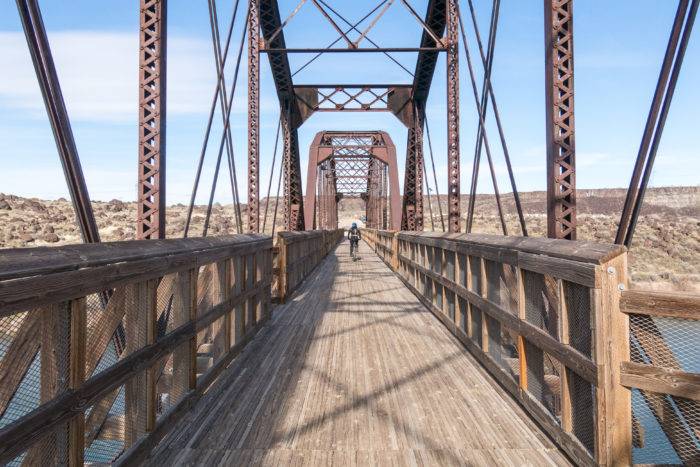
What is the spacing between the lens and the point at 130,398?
3035mm

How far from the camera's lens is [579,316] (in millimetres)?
2967

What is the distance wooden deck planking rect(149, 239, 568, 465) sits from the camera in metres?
3.11

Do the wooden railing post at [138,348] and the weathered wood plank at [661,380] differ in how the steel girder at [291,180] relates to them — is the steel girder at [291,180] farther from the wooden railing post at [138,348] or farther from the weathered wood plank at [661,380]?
the weathered wood plank at [661,380]

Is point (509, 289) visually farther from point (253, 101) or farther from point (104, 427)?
point (253, 101)

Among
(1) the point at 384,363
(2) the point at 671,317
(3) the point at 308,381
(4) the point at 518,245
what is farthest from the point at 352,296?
(2) the point at 671,317

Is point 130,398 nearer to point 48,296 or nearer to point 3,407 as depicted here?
point 3,407

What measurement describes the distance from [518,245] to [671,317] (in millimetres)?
1694

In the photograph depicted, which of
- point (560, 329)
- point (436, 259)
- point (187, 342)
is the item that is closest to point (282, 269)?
point (436, 259)

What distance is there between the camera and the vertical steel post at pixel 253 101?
11359 millimetres

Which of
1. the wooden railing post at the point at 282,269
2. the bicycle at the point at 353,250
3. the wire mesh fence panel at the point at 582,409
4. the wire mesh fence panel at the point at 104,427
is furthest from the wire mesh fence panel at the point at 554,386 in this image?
the bicycle at the point at 353,250

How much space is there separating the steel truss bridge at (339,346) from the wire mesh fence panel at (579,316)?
0.6 inches

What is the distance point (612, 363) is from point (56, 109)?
458 centimetres

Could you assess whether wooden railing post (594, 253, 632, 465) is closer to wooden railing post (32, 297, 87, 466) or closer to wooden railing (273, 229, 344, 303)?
wooden railing post (32, 297, 87, 466)

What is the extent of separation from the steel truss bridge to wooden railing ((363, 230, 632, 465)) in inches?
0.6
